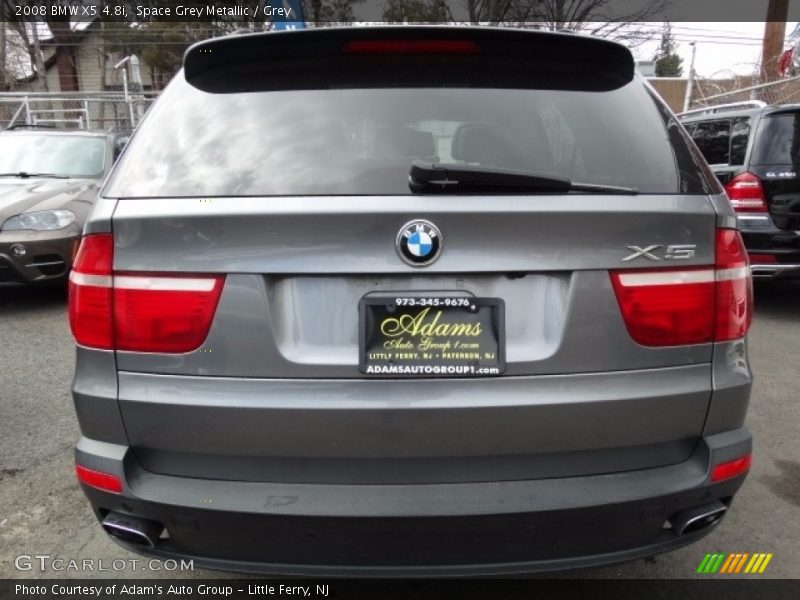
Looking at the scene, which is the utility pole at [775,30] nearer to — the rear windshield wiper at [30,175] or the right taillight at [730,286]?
the rear windshield wiper at [30,175]

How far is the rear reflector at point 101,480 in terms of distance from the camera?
171 cm

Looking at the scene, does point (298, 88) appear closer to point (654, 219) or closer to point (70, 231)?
point (654, 219)

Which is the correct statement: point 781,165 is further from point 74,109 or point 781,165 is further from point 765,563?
point 74,109

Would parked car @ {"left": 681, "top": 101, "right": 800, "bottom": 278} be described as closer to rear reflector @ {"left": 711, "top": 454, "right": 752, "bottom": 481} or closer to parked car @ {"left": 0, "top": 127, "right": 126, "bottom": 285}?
rear reflector @ {"left": 711, "top": 454, "right": 752, "bottom": 481}

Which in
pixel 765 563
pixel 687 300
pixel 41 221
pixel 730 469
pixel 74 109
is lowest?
pixel 74 109

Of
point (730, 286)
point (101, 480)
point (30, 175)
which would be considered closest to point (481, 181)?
point (730, 286)

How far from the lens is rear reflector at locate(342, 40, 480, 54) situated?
6.40 ft

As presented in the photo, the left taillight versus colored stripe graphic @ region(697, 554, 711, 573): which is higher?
the left taillight

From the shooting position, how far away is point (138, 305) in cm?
166

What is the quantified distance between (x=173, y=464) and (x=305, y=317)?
1.83 feet

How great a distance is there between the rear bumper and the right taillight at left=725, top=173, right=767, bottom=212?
4600mm

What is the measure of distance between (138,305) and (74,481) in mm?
1890

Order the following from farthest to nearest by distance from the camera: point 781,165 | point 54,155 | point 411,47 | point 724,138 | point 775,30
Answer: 1. point 775,30
2. point 54,155
3. point 724,138
4. point 781,165
5. point 411,47

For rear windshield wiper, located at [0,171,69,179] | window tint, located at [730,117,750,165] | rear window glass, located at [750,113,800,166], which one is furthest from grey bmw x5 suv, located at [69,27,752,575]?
rear windshield wiper, located at [0,171,69,179]
